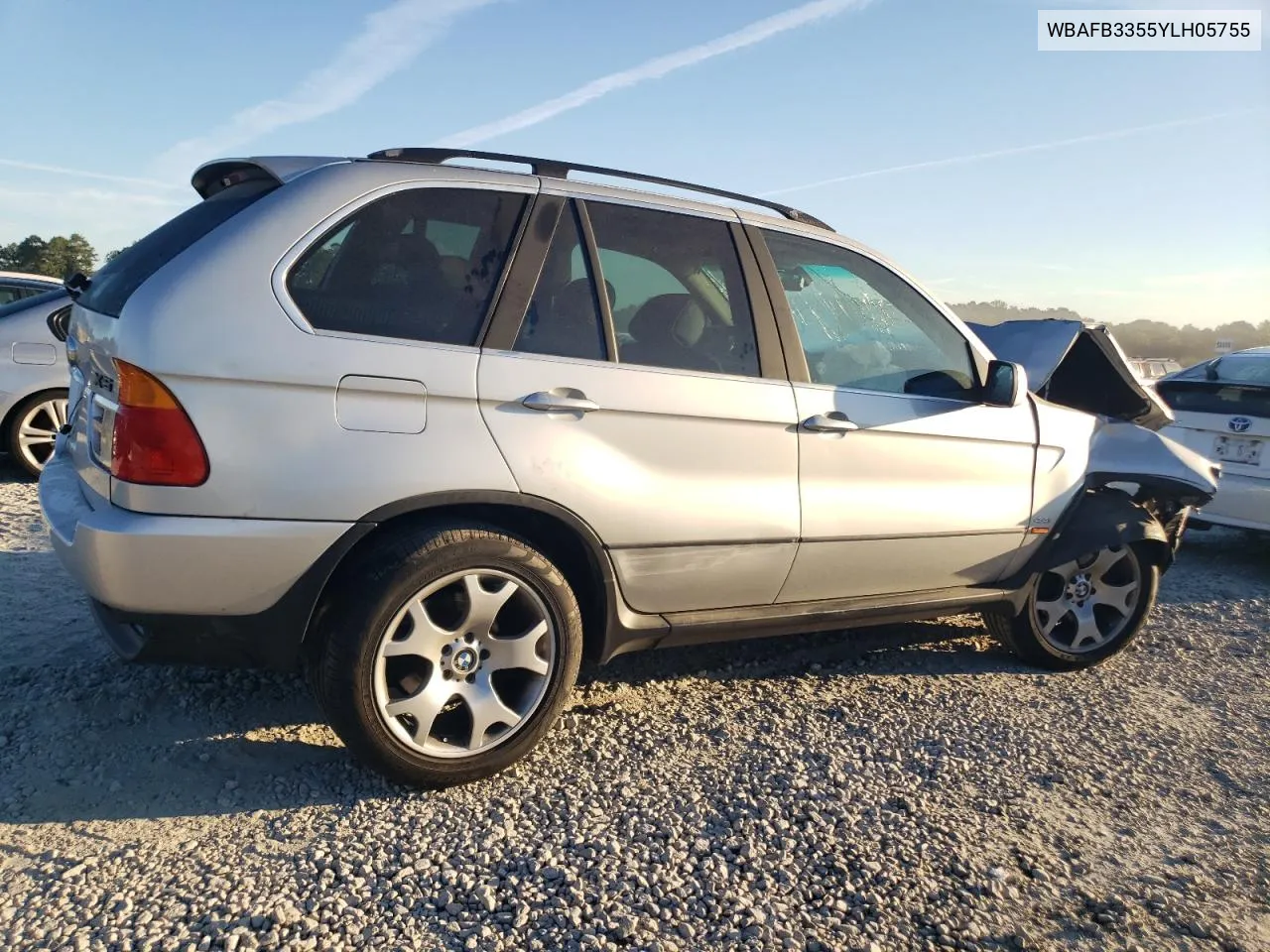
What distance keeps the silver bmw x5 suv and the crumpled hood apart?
52cm

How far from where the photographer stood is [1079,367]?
4.63 metres

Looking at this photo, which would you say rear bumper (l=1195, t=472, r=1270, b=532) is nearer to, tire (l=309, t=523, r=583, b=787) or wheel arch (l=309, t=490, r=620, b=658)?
wheel arch (l=309, t=490, r=620, b=658)

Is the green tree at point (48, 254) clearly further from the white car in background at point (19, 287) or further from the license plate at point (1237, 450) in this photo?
the license plate at point (1237, 450)

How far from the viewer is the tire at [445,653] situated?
2.77m

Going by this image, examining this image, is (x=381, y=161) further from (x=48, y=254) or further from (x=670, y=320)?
(x=48, y=254)

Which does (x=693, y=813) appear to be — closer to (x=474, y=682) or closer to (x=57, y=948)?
(x=474, y=682)

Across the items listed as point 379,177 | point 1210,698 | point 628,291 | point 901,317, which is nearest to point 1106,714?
point 1210,698

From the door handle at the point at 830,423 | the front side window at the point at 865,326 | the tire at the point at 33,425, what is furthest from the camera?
the tire at the point at 33,425

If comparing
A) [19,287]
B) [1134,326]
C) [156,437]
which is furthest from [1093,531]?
[1134,326]

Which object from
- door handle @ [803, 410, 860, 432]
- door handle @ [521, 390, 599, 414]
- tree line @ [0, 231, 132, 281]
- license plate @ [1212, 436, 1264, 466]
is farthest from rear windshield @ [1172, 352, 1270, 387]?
tree line @ [0, 231, 132, 281]

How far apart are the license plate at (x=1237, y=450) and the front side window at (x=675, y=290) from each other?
15.3 feet

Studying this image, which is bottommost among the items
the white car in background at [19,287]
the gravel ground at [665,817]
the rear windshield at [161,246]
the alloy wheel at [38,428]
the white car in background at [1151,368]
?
the gravel ground at [665,817]

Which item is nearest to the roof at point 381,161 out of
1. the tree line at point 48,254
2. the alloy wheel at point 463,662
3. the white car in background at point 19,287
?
the alloy wheel at point 463,662

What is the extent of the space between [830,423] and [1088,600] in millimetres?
1802
